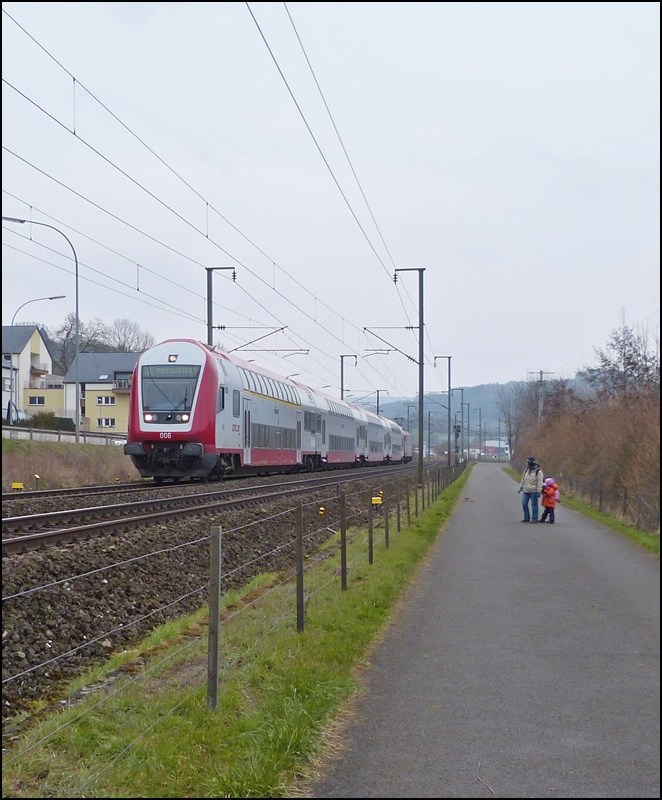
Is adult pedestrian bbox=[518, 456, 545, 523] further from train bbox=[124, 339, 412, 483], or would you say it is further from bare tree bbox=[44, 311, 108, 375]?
bare tree bbox=[44, 311, 108, 375]

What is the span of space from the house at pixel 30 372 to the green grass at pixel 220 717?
61364 millimetres

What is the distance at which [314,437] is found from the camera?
134 feet

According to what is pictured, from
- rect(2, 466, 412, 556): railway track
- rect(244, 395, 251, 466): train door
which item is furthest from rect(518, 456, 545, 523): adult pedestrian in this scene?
rect(244, 395, 251, 466): train door

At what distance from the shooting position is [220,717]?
5.47 metres

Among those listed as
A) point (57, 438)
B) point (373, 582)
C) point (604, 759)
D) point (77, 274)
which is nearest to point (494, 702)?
point (604, 759)

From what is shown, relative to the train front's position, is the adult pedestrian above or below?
below

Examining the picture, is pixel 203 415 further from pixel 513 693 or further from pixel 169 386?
pixel 513 693

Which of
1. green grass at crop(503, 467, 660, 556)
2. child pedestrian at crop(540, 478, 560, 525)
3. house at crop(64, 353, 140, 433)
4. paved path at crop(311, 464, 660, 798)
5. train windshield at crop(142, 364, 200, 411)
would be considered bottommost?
green grass at crop(503, 467, 660, 556)

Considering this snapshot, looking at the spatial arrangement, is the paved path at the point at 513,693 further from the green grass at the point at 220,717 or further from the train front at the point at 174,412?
the train front at the point at 174,412

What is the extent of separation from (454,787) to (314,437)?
36.6m

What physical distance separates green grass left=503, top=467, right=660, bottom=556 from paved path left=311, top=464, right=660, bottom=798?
3173mm

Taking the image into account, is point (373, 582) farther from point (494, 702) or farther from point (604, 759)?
point (604, 759)

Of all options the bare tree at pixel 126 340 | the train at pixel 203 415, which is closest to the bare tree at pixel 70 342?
the bare tree at pixel 126 340

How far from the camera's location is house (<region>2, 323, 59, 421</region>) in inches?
2687
